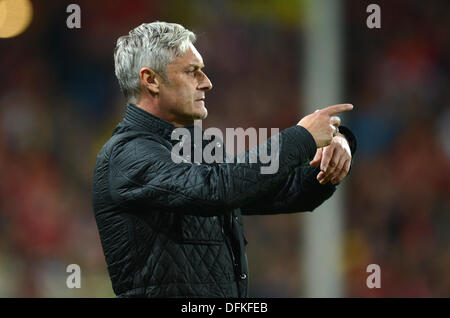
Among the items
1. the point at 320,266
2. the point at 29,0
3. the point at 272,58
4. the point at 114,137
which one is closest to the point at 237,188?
the point at 114,137

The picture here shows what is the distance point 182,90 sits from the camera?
2.10 m

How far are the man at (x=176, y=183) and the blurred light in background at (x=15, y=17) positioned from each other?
420 centimetres

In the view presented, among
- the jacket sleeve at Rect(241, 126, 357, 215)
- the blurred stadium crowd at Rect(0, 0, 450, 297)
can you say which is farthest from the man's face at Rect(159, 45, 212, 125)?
the blurred stadium crowd at Rect(0, 0, 450, 297)

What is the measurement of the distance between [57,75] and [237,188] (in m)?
4.38

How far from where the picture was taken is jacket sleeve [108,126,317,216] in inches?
A: 71.4

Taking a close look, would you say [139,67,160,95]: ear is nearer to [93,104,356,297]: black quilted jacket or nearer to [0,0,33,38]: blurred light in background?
[93,104,356,297]: black quilted jacket

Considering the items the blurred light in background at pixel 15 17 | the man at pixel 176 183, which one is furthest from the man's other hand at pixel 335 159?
the blurred light in background at pixel 15 17

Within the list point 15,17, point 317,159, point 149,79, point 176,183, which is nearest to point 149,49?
point 149,79

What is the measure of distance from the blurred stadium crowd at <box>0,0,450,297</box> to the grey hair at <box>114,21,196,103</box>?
3230mm

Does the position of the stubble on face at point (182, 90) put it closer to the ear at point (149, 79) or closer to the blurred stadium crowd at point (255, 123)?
the ear at point (149, 79)

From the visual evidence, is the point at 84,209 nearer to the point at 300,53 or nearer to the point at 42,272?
the point at 42,272

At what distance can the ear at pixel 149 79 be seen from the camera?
A: 6.88ft

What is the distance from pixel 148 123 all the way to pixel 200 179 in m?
0.32

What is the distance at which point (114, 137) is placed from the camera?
204 centimetres
